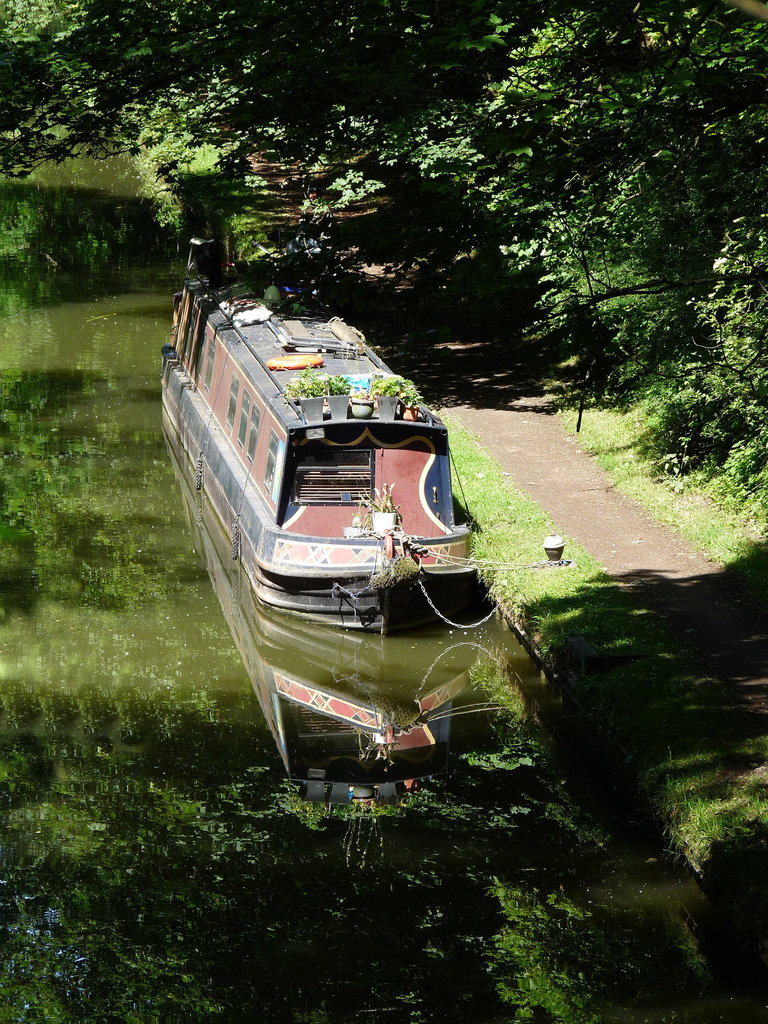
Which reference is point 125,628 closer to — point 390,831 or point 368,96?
point 390,831

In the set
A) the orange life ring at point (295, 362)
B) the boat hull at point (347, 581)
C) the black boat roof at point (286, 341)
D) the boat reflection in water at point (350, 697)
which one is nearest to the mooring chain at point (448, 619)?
the boat hull at point (347, 581)

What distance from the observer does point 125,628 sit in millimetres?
11984

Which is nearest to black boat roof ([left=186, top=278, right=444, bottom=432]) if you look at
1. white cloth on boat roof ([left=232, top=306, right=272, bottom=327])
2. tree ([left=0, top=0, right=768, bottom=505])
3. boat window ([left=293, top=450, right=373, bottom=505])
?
white cloth on boat roof ([left=232, top=306, right=272, bottom=327])

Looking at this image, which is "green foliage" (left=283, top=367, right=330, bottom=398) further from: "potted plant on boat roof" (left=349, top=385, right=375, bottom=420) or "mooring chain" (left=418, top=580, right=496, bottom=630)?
"mooring chain" (left=418, top=580, right=496, bottom=630)

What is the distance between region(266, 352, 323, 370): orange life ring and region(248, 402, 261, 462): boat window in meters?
0.53

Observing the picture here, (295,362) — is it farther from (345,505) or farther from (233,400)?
(345,505)

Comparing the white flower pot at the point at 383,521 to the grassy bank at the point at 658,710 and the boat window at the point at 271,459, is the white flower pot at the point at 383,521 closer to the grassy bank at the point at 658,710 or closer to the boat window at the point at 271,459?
the grassy bank at the point at 658,710

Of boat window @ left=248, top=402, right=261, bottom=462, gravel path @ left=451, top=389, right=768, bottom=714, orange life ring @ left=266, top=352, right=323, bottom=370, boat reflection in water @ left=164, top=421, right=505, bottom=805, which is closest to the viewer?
boat reflection in water @ left=164, top=421, right=505, bottom=805

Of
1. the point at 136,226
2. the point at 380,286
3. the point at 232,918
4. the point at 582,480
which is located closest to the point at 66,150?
the point at 380,286

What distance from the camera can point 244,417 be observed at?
564 inches

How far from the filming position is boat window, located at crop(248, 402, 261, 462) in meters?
13.6

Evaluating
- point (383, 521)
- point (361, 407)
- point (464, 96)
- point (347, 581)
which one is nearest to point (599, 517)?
point (383, 521)

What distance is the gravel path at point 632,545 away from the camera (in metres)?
10.2

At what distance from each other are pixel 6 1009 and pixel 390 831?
3.04 meters
